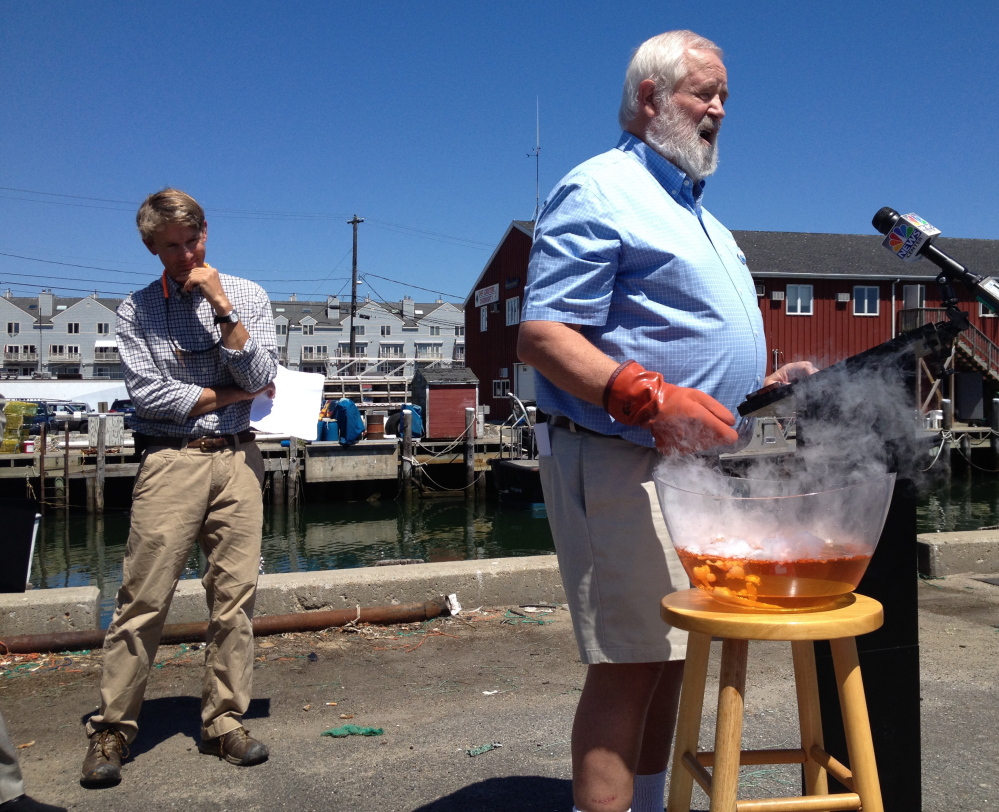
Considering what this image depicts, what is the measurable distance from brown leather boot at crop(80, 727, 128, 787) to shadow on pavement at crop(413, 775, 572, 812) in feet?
3.17

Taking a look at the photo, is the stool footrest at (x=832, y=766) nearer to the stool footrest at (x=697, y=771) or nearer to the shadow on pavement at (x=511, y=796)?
the stool footrest at (x=697, y=771)

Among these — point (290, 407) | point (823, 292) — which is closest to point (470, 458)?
Answer: point (823, 292)

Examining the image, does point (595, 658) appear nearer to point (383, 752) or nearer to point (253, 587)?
point (383, 752)

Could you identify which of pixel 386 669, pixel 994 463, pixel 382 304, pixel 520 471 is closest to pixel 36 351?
pixel 382 304

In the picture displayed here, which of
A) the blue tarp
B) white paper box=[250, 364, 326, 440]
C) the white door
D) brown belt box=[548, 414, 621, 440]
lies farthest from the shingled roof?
brown belt box=[548, 414, 621, 440]

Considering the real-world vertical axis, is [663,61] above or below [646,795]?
above

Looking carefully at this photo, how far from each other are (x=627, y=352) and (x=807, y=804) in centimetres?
95

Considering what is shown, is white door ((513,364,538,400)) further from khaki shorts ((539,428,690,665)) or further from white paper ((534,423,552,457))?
khaki shorts ((539,428,690,665))

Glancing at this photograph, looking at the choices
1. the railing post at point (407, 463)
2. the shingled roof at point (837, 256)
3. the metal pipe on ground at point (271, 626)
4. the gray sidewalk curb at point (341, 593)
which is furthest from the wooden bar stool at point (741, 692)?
the shingled roof at point (837, 256)

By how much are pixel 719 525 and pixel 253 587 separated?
191 centimetres

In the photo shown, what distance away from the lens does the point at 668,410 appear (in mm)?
1595

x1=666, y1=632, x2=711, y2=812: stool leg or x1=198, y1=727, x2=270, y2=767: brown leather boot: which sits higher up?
x1=666, y1=632, x2=711, y2=812: stool leg

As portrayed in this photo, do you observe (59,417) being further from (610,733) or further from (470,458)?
(610,733)

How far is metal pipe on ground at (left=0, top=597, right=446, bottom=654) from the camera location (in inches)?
151
